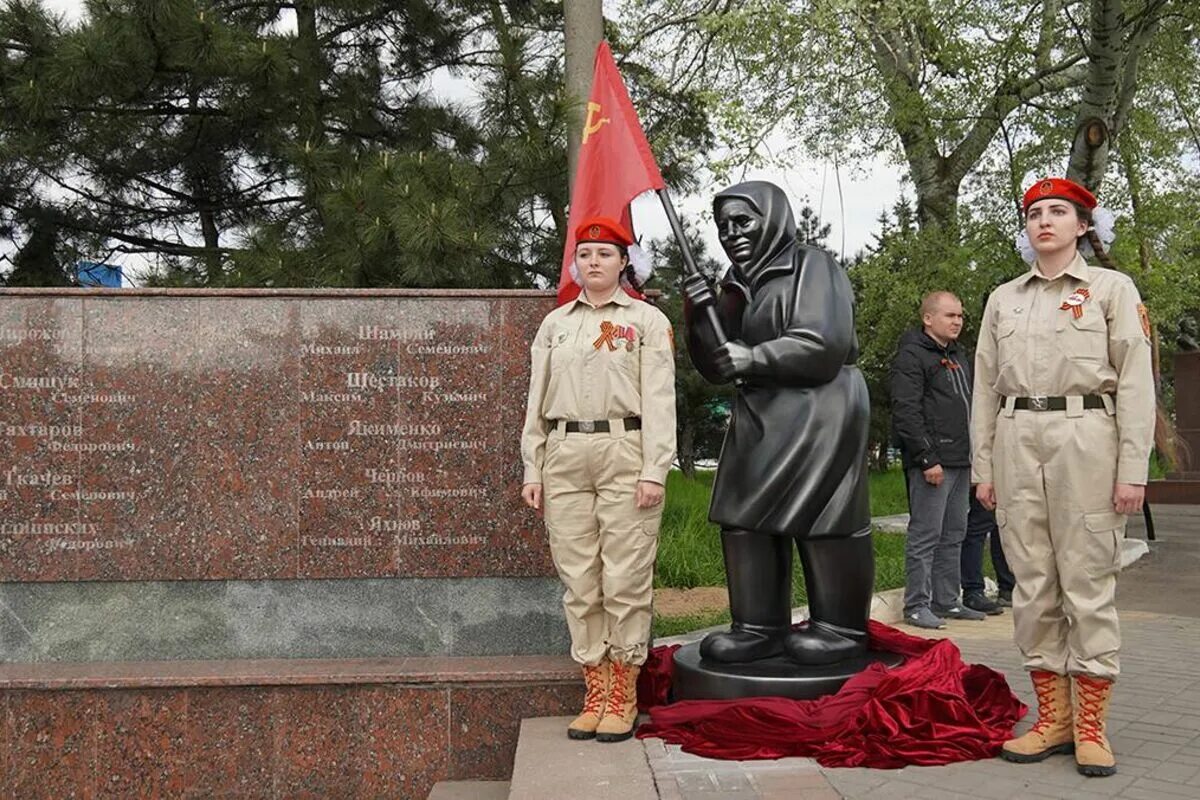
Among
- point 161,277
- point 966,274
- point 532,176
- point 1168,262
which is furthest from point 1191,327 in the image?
point 161,277

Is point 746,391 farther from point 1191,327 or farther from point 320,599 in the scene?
point 1191,327

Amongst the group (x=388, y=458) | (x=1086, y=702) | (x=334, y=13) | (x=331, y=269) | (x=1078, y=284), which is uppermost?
(x=334, y=13)

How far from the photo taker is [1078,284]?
3691mm

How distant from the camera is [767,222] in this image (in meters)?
A: 4.29

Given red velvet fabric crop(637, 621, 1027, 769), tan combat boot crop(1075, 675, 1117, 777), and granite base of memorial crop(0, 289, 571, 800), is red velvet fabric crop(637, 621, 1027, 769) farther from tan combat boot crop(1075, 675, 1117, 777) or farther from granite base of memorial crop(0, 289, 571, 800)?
granite base of memorial crop(0, 289, 571, 800)

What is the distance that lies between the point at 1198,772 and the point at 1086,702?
0.41 metres

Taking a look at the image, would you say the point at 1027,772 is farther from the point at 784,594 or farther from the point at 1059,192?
the point at 1059,192

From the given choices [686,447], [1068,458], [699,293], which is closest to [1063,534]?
[1068,458]

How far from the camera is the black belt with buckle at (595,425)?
13.5ft

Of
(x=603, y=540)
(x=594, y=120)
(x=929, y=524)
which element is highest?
(x=594, y=120)

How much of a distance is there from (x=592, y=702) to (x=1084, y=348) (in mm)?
→ 2112

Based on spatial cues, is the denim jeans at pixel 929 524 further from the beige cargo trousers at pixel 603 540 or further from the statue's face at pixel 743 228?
the beige cargo trousers at pixel 603 540

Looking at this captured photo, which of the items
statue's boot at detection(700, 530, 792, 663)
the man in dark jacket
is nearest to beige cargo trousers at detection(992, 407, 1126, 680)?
statue's boot at detection(700, 530, 792, 663)

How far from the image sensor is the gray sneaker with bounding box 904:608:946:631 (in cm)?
649
